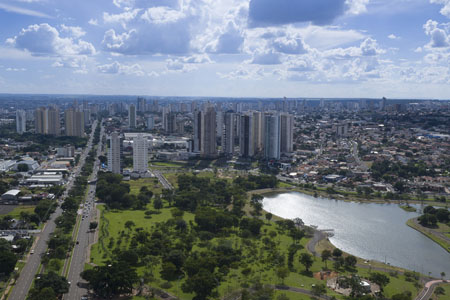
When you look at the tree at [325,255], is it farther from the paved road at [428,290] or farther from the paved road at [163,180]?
the paved road at [163,180]

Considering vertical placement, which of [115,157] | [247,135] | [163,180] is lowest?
[163,180]

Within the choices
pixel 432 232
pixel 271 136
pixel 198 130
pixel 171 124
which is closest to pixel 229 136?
pixel 198 130

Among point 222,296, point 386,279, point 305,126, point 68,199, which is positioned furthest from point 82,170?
point 305,126

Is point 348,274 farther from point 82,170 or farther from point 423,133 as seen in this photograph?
point 423,133

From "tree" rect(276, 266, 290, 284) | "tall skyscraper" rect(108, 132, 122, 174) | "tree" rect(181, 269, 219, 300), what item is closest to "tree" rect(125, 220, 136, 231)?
"tree" rect(181, 269, 219, 300)

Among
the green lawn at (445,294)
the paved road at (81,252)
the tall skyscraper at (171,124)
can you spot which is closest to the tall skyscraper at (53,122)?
the tall skyscraper at (171,124)

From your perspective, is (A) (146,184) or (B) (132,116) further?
(B) (132,116)

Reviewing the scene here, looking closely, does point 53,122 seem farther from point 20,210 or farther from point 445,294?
point 445,294
